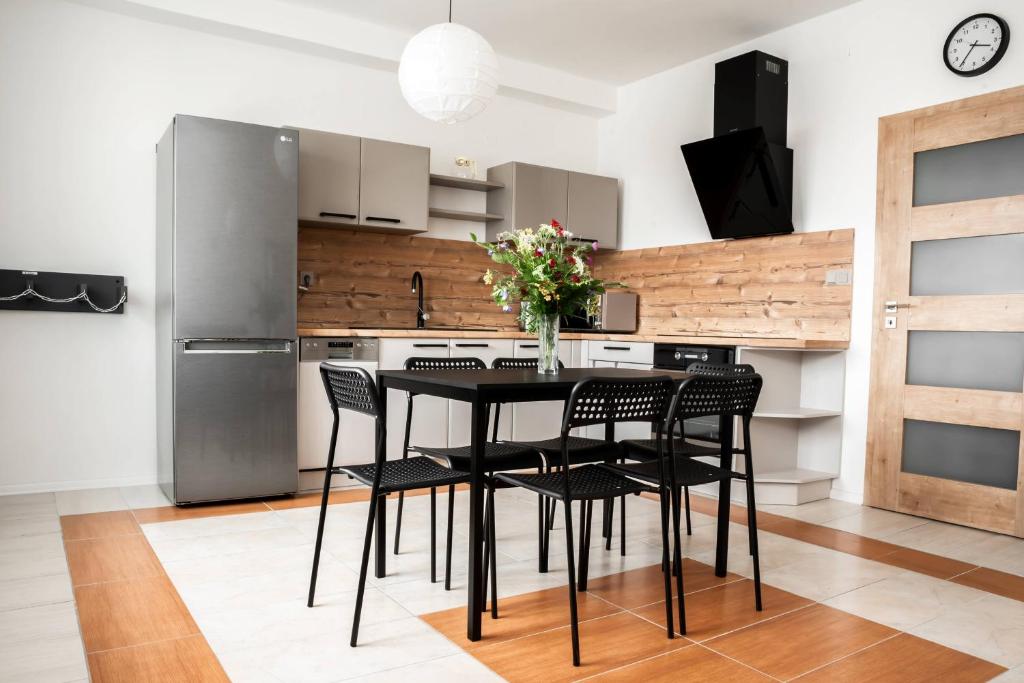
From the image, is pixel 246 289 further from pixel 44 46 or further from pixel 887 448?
pixel 887 448

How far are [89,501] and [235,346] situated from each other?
1.11 m

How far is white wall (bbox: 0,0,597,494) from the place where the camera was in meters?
3.98

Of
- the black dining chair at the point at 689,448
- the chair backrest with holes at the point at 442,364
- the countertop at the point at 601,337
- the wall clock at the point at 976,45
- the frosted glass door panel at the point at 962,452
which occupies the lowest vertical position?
the frosted glass door panel at the point at 962,452

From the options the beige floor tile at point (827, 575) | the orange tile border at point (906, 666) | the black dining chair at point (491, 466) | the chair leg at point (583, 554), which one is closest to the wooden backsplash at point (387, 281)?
the black dining chair at point (491, 466)

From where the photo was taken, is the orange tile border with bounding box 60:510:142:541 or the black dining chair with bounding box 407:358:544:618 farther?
the orange tile border with bounding box 60:510:142:541

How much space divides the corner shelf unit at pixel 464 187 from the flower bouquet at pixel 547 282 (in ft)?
7.76

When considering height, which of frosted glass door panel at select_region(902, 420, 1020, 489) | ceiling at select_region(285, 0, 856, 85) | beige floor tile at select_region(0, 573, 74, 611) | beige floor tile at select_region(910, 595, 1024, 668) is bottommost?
beige floor tile at select_region(910, 595, 1024, 668)

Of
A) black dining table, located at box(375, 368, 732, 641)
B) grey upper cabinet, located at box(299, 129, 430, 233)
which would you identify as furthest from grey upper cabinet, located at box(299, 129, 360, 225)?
black dining table, located at box(375, 368, 732, 641)

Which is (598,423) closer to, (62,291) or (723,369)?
(723,369)

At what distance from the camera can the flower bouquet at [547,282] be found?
2789 mm

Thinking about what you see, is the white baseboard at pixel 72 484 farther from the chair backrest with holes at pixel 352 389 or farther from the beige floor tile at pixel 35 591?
the chair backrest with holes at pixel 352 389

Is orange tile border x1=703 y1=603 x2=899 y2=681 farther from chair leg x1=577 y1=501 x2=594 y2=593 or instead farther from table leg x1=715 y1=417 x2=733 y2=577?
chair leg x1=577 y1=501 x2=594 y2=593

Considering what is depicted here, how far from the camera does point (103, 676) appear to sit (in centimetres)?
201

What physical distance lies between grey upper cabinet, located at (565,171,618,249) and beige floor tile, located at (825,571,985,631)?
346cm
